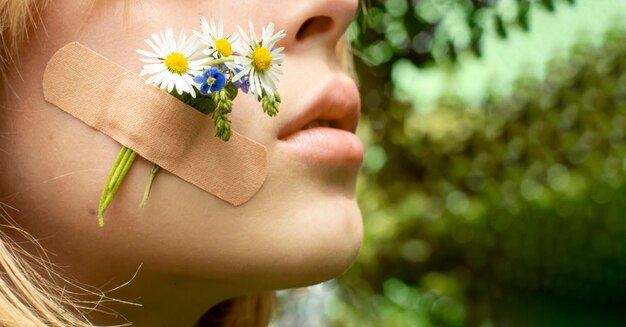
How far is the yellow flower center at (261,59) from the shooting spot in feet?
3.88

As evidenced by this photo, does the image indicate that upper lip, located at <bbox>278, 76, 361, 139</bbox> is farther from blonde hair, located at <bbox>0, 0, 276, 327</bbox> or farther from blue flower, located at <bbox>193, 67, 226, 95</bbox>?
blonde hair, located at <bbox>0, 0, 276, 327</bbox>

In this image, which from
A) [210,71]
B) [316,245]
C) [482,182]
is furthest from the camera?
[482,182]

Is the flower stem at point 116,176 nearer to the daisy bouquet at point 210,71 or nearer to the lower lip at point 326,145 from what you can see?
the daisy bouquet at point 210,71

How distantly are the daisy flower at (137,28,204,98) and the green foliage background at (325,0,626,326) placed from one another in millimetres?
1442

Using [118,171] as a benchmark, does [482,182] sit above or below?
below

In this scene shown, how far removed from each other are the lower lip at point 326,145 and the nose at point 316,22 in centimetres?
14

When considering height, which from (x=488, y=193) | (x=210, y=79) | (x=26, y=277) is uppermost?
(x=210, y=79)

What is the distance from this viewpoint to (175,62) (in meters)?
1.17

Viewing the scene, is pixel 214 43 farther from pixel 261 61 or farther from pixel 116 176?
pixel 116 176

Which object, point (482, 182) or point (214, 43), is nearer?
point (214, 43)

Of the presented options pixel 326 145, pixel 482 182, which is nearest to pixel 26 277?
pixel 326 145

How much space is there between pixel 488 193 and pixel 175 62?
368cm

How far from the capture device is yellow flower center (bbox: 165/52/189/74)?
45.9 inches

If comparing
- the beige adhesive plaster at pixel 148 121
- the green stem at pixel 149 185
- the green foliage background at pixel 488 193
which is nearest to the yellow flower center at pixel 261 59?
the beige adhesive plaster at pixel 148 121
